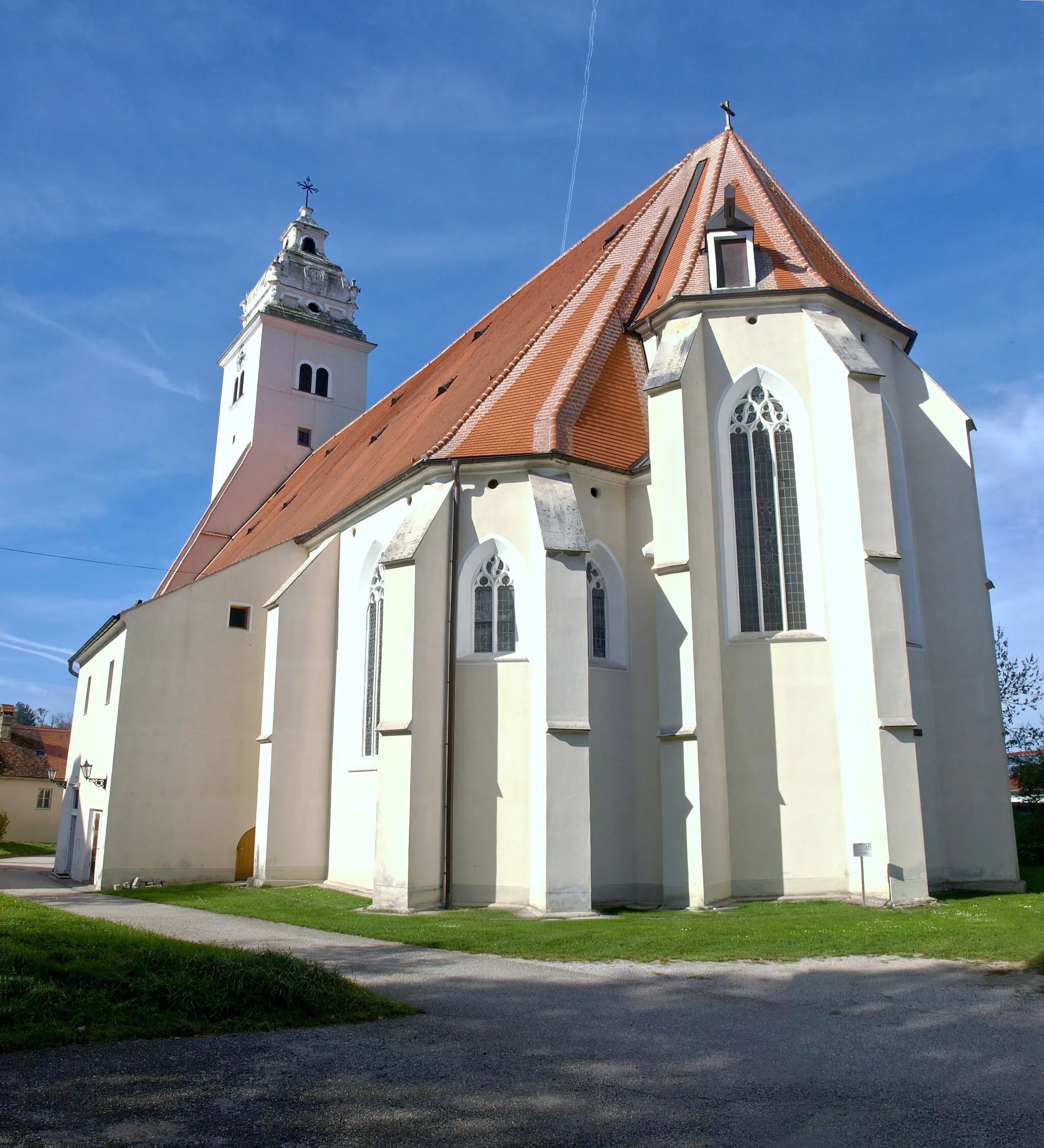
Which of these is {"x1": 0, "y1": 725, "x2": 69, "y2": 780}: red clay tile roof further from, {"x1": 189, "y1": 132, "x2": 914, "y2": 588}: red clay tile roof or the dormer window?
the dormer window

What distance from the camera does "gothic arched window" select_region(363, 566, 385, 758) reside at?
17.6 meters

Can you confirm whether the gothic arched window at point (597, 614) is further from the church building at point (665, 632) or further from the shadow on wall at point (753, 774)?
the shadow on wall at point (753, 774)

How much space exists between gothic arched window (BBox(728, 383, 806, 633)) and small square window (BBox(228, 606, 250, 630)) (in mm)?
11669

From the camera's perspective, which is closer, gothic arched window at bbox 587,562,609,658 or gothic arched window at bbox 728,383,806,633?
gothic arched window at bbox 728,383,806,633

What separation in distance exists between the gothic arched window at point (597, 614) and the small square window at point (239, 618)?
31.5 feet

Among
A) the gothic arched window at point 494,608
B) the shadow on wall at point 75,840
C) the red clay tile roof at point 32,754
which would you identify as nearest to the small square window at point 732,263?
the gothic arched window at point 494,608

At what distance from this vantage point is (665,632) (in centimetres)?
1407

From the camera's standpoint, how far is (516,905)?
542 inches

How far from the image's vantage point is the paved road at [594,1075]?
4410mm

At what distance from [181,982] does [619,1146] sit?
350 centimetres

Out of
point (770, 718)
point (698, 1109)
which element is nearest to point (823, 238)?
point (770, 718)

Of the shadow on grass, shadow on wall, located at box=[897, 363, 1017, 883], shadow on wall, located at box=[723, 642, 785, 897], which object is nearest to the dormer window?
shadow on wall, located at box=[897, 363, 1017, 883]

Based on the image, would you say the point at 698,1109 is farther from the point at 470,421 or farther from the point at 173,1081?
the point at 470,421

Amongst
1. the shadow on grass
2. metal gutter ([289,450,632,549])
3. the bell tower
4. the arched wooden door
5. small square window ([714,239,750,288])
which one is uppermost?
the bell tower
